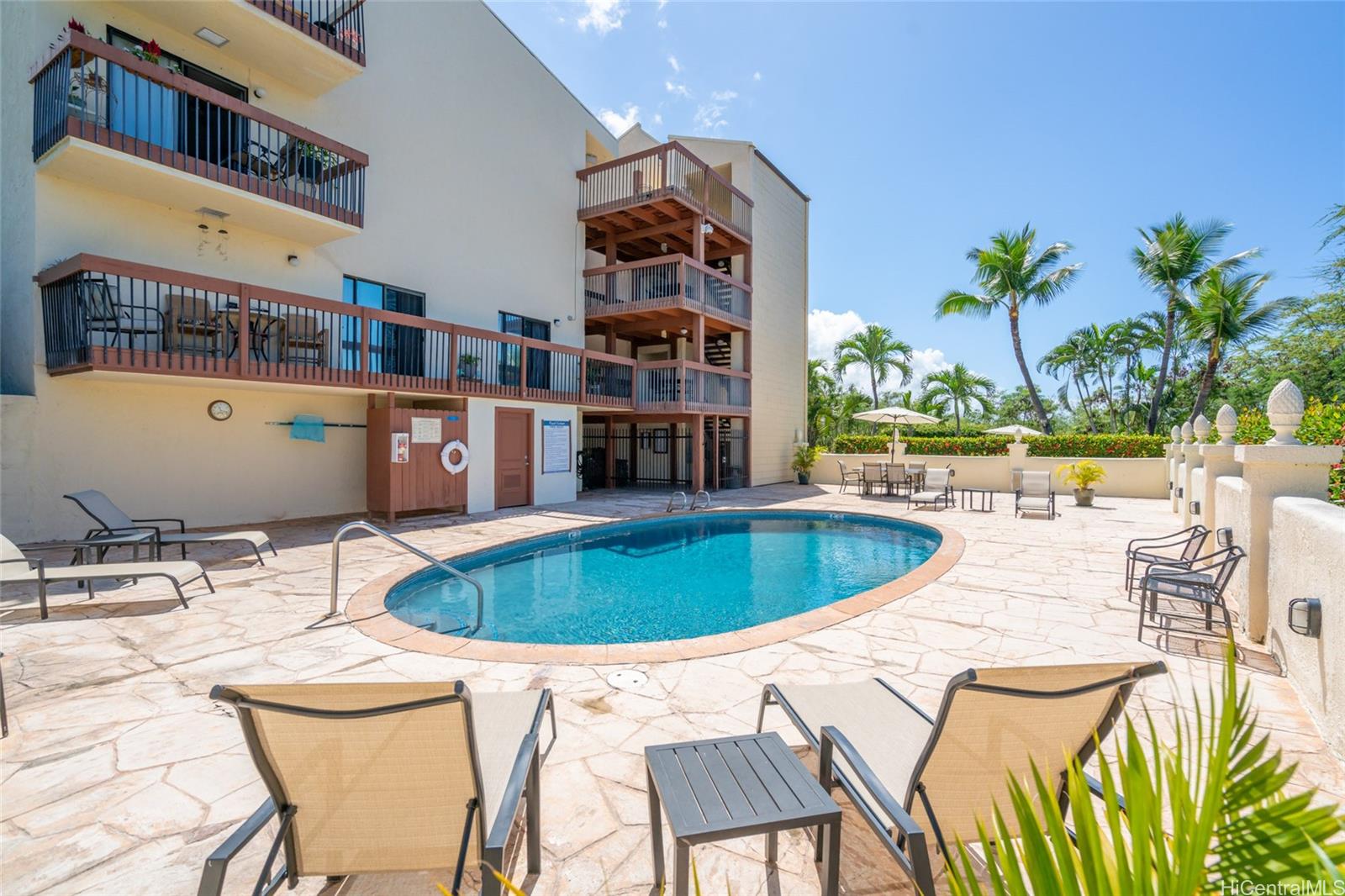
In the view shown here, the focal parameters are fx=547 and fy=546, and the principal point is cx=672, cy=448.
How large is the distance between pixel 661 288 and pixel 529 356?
14.6 feet

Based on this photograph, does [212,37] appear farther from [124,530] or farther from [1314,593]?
[1314,593]

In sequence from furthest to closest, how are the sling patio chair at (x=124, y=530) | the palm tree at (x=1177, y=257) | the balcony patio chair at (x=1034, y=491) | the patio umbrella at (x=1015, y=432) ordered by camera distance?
the palm tree at (x=1177, y=257) < the patio umbrella at (x=1015, y=432) < the balcony patio chair at (x=1034, y=491) < the sling patio chair at (x=124, y=530)

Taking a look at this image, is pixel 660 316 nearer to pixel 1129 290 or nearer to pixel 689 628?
pixel 689 628

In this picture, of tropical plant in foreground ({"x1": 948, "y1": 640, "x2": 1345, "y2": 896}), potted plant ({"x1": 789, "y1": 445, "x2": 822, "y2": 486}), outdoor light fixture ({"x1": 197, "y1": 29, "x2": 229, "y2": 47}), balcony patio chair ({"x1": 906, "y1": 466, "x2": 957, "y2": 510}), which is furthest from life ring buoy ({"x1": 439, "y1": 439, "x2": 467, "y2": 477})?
potted plant ({"x1": 789, "y1": 445, "x2": 822, "y2": 486})

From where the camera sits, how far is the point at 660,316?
16.1 meters

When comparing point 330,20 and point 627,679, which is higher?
point 330,20

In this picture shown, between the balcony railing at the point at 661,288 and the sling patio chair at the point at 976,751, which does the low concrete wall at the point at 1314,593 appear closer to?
the sling patio chair at the point at 976,751

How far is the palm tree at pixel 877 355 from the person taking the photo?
85.4 ft

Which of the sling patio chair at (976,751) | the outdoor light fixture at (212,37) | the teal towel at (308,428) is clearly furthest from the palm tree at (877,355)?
the sling patio chair at (976,751)

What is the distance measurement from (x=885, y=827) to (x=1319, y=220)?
20.1m

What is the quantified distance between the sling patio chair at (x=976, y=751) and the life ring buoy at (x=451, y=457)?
9.98m

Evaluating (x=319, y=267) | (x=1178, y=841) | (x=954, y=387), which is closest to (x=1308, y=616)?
(x=1178, y=841)

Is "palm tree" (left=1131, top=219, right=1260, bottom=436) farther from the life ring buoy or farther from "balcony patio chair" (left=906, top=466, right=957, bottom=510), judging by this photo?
the life ring buoy

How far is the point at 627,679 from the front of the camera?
3.70m
